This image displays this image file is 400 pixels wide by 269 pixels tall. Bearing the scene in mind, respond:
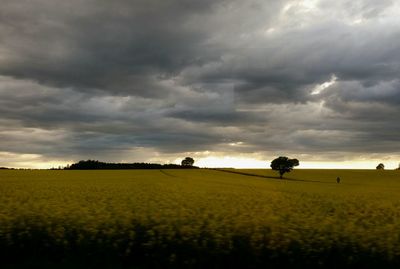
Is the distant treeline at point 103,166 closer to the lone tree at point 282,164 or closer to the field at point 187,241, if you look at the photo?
the lone tree at point 282,164

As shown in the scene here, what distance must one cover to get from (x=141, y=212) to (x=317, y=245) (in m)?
4.92

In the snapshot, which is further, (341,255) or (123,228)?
(123,228)

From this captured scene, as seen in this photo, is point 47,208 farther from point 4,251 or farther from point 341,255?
point 341,255

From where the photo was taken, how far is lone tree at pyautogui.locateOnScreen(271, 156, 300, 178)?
91.1 meters

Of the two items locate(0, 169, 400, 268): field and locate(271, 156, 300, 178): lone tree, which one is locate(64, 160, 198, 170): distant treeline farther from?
locate(0, 169, 400, 268): field

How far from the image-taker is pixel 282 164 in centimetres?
9119

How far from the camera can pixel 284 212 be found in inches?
564

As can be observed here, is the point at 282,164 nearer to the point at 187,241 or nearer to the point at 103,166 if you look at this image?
the point at 103,166

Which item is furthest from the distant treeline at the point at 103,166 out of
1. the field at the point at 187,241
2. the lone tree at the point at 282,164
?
the field at the point at 187,241

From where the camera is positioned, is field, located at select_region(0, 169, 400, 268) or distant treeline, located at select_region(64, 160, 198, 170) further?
distant treeline, located at select_region(64, 160, 198, 170)

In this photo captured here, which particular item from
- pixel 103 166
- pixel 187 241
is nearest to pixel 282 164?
pixel 103 166

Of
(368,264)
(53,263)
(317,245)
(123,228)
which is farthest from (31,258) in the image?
(368,264)

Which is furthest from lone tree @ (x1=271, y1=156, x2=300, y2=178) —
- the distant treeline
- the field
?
the field

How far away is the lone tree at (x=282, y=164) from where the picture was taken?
91.1 meters
